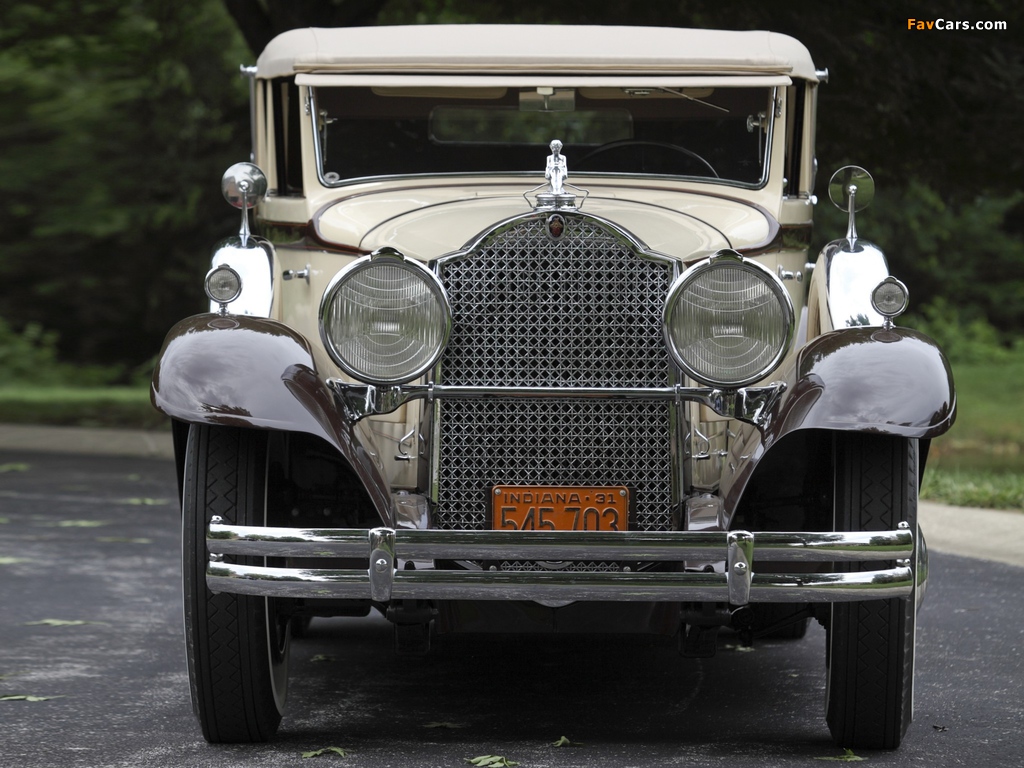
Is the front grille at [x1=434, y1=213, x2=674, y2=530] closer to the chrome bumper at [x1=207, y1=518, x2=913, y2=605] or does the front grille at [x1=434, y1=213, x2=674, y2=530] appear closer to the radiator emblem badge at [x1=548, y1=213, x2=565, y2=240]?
the radiator emblem badge at [x1=548, y1=213, x2=565, y2=240]

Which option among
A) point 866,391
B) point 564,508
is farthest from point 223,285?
point 866,391

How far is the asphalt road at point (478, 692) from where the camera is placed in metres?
3.93

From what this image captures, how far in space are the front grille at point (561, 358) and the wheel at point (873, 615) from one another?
501mm

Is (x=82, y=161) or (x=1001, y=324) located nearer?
(x=82, y=161)

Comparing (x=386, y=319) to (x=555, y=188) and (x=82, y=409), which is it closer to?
(x=555, y=188)

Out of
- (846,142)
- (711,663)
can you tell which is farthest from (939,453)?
(711,663)

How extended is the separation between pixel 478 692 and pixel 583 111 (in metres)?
1.98

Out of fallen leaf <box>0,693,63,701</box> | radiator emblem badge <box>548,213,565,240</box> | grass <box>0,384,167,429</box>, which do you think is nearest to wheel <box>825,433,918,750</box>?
radiator emblem badge <box>548,213,565,240</box>

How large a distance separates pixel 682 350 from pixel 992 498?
583 cm

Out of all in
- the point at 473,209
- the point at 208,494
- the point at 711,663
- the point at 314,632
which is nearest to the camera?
the point at 208,494

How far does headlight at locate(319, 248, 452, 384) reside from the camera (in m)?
3.78

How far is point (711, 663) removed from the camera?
5293 mm

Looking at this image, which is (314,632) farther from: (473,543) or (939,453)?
(939,453)

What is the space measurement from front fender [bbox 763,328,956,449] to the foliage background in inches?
299
